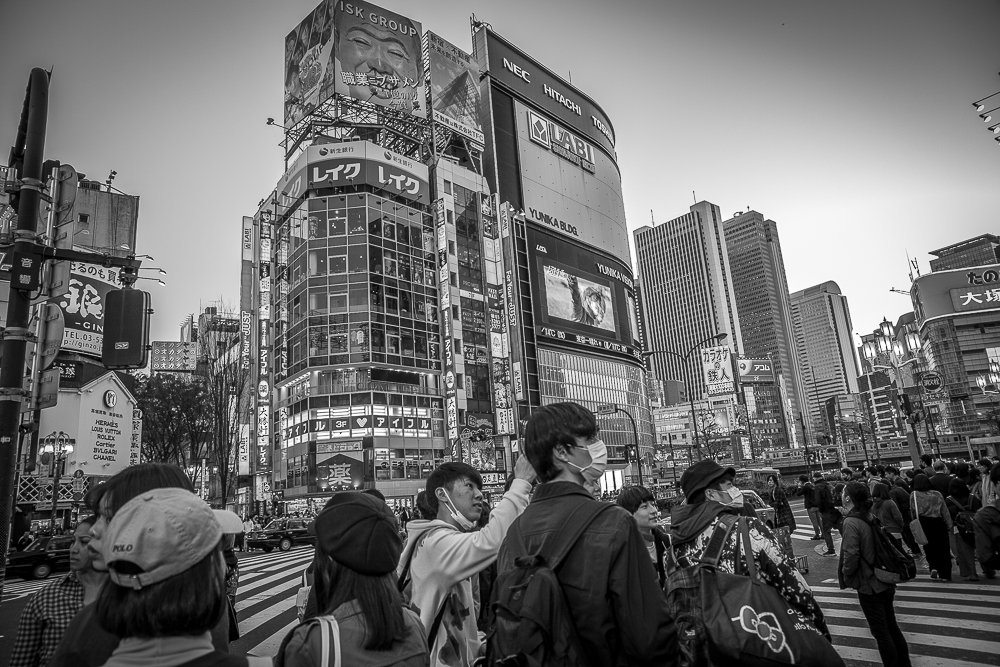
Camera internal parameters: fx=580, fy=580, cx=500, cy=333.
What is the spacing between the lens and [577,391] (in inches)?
2886

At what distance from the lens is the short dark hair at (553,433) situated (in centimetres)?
273

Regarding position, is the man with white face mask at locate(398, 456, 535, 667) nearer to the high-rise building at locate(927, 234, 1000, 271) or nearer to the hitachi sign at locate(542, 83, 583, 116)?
the hitachi sign at locate(542, 83, 583, 116)

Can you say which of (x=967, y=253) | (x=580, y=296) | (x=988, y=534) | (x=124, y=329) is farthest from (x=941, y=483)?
(x=967, y=253)

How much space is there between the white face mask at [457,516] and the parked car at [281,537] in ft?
79.2

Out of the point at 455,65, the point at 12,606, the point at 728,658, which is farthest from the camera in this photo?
the point at 455,65

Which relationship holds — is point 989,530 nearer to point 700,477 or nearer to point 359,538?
point 700,477

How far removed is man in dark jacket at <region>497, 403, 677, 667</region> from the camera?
2189 millimetres

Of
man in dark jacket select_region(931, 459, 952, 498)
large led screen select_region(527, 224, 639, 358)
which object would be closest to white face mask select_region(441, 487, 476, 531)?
man in dark jacket select_region(931, 459, 952, 498)

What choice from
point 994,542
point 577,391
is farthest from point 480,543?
point 577,391

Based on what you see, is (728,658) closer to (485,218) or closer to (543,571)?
(543,571)

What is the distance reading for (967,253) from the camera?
14600 centimetres

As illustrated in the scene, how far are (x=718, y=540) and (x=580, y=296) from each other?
74404 mm

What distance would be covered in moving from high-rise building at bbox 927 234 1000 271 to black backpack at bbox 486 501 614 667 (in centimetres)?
17433

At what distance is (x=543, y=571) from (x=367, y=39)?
6129 centimetres
